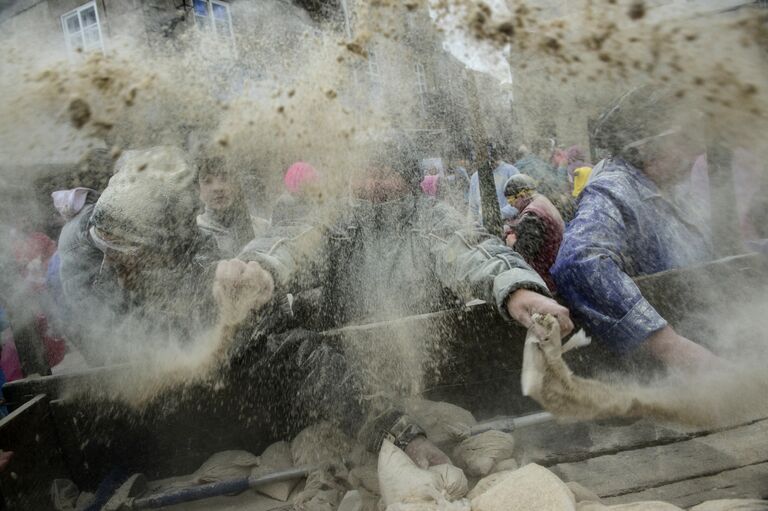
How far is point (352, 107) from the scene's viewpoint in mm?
2916

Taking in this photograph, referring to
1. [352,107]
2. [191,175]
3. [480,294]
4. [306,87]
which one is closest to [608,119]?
[480,294]

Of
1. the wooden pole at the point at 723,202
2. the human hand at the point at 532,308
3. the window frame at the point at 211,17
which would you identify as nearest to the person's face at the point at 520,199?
the human hand at the point at 532,308

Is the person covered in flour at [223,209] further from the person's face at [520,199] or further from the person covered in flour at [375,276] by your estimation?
the person's face at [520,199]

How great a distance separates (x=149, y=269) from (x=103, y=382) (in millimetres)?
643

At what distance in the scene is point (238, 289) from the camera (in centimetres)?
250

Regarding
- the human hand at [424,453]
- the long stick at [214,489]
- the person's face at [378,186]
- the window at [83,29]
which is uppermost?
the window at [83,29]

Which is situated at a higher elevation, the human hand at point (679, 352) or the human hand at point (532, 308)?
the human hand at point (532, 308)

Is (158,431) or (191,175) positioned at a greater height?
(191,175)

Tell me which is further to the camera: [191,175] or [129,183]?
[191,175]

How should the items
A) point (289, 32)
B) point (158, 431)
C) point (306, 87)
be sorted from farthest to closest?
point (289, 32)
point (306, 87)
point (158, 431)

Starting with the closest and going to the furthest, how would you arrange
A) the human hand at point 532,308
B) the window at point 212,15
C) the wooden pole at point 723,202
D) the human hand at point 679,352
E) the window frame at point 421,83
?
the human hand at point 532,308 < the human hand at point 679,352 < the wooden pole at point 723,202 < the window frame at point 421,83 < the window at point 212,15

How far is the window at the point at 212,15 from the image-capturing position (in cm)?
346

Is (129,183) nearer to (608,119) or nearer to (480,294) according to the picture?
(480,294)

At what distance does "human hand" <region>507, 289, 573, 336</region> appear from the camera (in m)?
2.14
